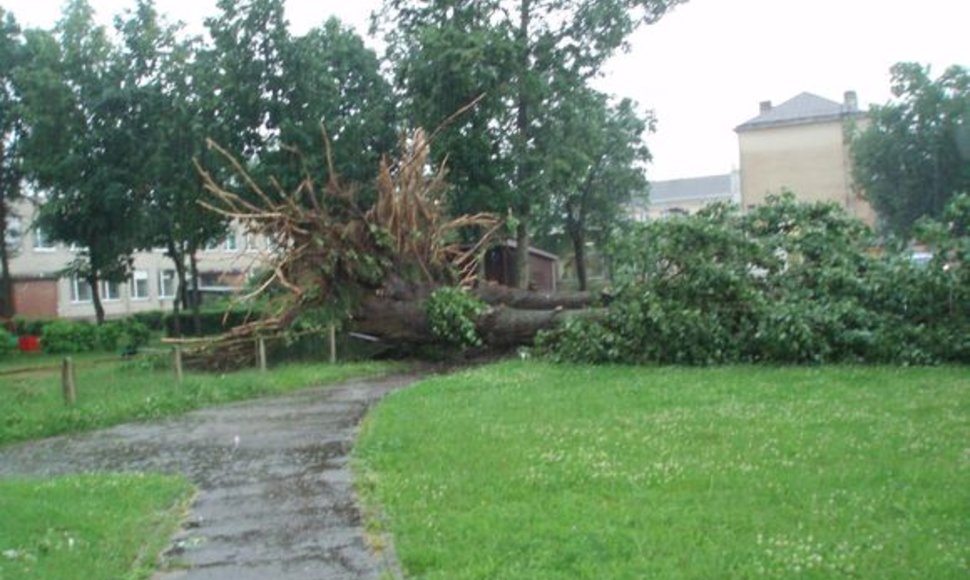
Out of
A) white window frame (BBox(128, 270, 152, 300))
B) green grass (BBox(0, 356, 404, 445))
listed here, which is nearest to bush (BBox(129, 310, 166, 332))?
green grass (BBox(0, 356, 404, 445))

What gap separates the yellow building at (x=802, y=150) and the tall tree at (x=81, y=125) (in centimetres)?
3187

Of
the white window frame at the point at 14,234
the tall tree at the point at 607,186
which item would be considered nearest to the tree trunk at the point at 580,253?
the tall tree at the point at 607,186

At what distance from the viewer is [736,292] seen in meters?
16.8

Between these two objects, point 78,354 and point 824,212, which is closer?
point 824,212

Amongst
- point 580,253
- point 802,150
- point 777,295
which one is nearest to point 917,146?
point 580,253

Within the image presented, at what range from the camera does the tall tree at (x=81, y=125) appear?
103ft

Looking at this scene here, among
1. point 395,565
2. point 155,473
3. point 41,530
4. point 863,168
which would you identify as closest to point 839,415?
point 395,565

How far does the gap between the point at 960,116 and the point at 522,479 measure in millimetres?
36361

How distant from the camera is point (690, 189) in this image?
106 meters

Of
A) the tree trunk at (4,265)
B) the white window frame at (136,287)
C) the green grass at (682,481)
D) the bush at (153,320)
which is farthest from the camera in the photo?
the white window frame at (136,287)

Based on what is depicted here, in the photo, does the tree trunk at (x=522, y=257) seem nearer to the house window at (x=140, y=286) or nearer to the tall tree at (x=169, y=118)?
the tall tree at (x=169, y=118)

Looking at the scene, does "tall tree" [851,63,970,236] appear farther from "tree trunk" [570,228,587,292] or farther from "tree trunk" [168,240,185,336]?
"tree trunk" [168,240,185,336]

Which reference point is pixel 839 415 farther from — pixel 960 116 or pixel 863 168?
pixel 863 168

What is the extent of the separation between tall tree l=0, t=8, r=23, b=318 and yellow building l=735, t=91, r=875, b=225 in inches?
1304
